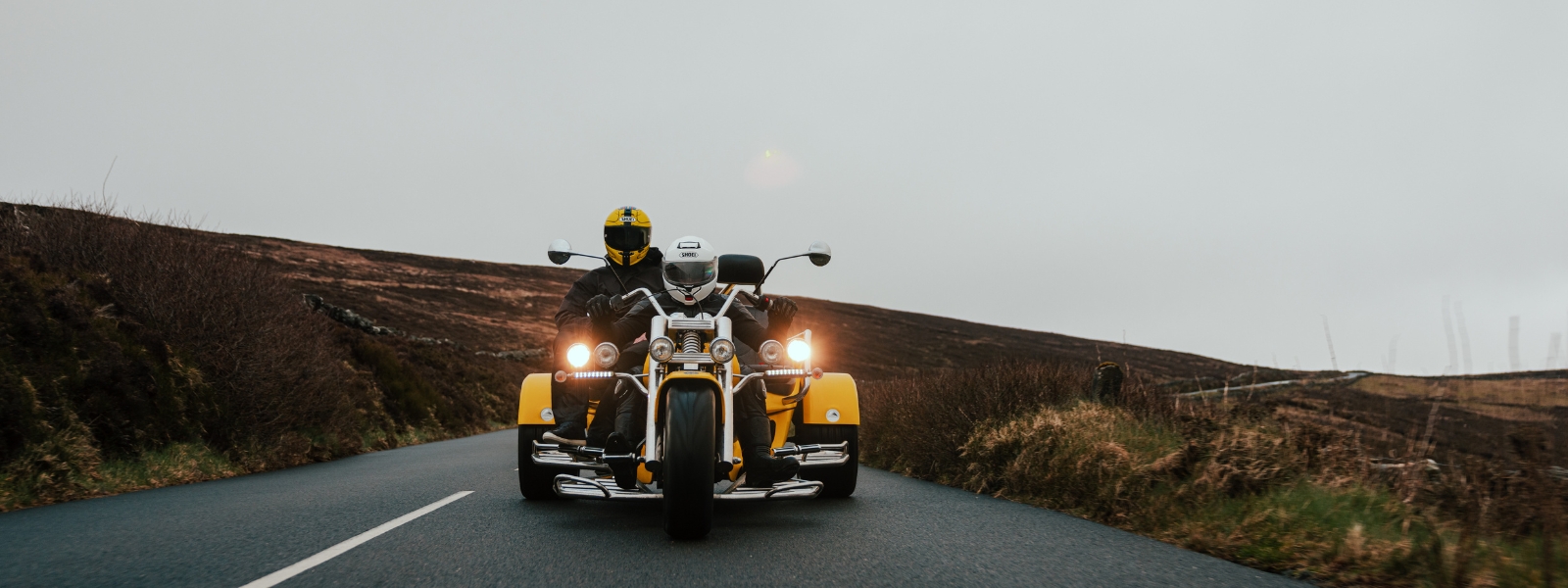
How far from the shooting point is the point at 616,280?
7230 millimetres

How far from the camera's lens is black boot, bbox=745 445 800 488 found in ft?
17.4

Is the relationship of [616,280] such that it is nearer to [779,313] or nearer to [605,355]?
[779,313]

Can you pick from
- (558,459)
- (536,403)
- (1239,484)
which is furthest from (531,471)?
(1239,484)

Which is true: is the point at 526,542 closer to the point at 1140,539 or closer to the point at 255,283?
the point at 1140,539

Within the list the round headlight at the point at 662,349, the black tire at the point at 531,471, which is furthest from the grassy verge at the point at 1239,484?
the black tire at the point at 531,471

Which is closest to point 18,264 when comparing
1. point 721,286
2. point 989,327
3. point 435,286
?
point 721,286

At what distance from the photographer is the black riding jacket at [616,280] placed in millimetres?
6910

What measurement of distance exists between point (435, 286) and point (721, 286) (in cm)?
5710

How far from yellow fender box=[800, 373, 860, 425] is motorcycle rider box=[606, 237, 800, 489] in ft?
2.02

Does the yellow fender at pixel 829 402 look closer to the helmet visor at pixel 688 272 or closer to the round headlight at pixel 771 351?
the round headlight at pixel 771 351

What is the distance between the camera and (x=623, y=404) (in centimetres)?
537

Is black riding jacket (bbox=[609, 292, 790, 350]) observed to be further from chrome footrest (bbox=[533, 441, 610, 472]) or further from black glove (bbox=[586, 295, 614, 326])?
chrome footrest (bbox=[533, 441, 610, 472])

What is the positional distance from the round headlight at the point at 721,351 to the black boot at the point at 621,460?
29.4 inches

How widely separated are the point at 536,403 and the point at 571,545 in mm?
2129
